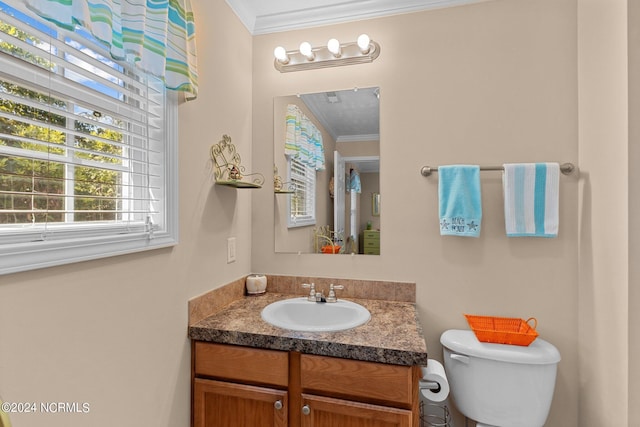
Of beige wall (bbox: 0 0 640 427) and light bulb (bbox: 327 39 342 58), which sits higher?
light bulb (bbox: 327 39 342 58)

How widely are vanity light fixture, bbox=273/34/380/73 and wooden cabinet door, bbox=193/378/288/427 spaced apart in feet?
5.33

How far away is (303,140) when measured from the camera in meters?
1.86

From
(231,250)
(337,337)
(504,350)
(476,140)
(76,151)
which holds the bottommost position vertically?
(504,350)

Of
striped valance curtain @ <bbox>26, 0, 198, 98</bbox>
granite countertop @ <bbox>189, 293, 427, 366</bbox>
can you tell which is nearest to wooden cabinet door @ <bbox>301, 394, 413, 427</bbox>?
granite countertop @ <bbox>189, 293, 427, 366</bbox>

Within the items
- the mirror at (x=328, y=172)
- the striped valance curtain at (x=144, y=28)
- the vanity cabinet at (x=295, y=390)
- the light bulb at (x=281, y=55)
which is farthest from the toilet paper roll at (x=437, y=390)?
the light bulb at (x=281, y=55)

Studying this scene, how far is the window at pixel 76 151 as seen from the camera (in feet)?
2.44

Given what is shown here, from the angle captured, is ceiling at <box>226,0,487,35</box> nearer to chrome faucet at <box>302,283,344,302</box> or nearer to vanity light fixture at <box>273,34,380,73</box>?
vanity light fixture at <box>273,34,380,73</box>

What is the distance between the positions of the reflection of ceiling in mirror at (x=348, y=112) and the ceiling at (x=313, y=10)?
0.40 m

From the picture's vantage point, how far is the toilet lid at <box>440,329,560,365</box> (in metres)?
1.32

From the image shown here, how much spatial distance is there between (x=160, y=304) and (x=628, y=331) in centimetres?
165

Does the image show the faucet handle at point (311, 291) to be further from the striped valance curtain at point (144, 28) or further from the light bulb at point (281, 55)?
the light bulb at point (281, 55)

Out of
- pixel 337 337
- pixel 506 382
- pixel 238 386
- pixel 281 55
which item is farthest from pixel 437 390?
pixel 281 55

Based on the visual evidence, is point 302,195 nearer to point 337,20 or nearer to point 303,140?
point 303,140

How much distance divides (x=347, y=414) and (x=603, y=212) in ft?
Result: 4.22
